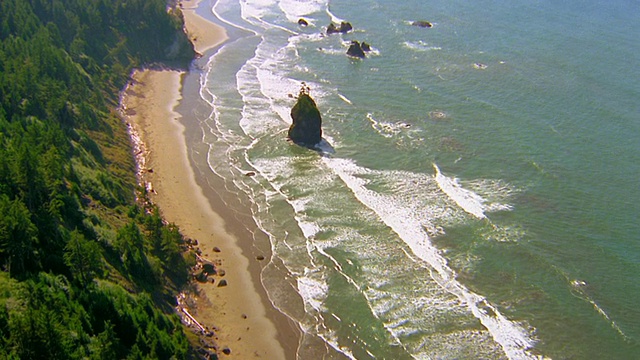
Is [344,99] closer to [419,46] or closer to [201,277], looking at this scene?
[419,46]

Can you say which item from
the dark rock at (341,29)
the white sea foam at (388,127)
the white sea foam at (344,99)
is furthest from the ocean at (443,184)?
the dark rock at (341,29)

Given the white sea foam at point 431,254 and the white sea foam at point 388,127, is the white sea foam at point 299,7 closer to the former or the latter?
the white sea foam at point 388,127

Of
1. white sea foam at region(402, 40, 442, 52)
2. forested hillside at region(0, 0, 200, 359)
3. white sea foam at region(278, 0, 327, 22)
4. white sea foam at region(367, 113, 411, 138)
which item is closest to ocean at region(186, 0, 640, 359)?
white sea foam at region(367, 113, 411, 138)

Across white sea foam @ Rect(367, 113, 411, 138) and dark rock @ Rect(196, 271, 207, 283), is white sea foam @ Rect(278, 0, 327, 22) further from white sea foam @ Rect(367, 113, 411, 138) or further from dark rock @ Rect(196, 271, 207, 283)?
dark rock @ Rect(196, 271, 207, 283)

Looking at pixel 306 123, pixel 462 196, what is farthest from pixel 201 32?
pixel 462 196

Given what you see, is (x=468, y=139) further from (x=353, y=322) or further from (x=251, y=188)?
(x=353, y=322)
